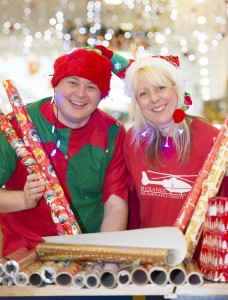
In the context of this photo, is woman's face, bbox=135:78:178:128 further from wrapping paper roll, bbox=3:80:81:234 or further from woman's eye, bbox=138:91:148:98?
wrapping paper roll, bbox=3:80:81:234

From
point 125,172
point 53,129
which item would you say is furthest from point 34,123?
point 125,172

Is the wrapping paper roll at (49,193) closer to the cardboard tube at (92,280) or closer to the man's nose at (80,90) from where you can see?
the man's nose at (80,90)

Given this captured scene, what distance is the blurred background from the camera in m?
5.35

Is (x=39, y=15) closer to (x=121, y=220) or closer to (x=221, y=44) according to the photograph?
(x=221, y=44)

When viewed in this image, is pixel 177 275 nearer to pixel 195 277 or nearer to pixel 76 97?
pixel 195 277

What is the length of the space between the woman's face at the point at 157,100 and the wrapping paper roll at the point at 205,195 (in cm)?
27

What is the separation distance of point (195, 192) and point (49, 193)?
44 centimetres

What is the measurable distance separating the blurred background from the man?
2.96m

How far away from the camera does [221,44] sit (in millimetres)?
5652

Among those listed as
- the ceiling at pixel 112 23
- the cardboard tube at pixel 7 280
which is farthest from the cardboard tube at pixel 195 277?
the ceiling at pixel 112 23

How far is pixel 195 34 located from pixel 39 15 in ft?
4.94

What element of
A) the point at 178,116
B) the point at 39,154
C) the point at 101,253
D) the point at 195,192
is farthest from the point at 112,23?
the point at 101,253

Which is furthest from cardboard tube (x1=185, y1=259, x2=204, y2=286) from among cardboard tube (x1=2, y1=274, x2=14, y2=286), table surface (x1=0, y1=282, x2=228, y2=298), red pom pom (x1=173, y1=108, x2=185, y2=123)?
red pom pom (x1=173, y1=108, x2=185, y2=123)

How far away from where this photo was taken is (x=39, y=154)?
73.4 inches
